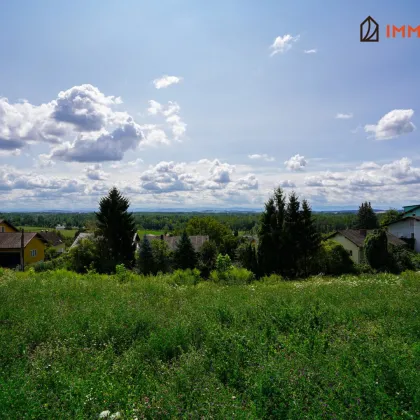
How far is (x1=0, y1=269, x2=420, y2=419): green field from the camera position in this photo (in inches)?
135

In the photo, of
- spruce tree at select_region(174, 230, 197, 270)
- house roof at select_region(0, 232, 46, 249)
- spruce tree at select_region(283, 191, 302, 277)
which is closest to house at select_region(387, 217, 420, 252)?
spruce tree at select_region(283, 191, 302, 277)

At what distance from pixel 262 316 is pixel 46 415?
4237mm

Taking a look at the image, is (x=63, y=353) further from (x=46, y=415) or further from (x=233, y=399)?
(x=233, y=399)

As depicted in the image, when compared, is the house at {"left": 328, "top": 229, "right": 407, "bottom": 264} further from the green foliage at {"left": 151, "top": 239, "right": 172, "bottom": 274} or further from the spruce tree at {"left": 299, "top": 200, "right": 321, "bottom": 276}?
the green foliage at {"left": 151, "top": 239, "right": 172, "bottom": 274}

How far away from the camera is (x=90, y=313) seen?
6680mm

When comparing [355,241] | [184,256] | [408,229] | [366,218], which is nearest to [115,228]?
[184,256]

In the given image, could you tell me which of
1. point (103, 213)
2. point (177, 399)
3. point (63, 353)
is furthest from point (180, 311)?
point (103, 213)

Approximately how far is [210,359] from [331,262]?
27.1m

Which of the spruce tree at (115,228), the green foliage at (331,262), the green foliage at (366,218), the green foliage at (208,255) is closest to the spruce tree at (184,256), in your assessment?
the green foliage at (208,255)

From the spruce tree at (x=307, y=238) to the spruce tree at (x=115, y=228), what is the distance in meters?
15.5

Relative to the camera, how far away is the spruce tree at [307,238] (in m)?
26.6

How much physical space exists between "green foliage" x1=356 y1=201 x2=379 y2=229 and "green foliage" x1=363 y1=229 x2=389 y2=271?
41.6 m

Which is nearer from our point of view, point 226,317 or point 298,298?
point 226,317

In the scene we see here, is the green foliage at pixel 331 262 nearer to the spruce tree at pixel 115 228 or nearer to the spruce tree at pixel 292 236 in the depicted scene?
the spruce tree at pixel 292 236
